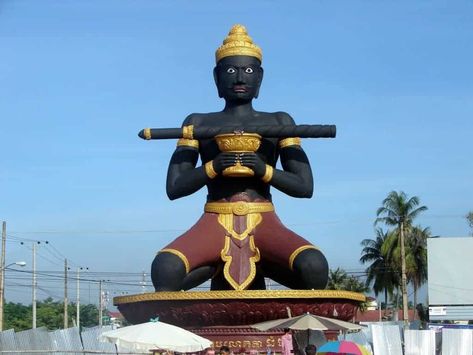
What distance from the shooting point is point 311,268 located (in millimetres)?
13547

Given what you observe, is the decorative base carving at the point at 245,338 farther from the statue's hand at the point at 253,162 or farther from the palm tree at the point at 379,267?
the palm tree at the point at 379,267

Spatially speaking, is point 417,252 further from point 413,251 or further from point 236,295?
point 236,295

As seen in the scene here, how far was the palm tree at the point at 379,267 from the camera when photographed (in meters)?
48.2

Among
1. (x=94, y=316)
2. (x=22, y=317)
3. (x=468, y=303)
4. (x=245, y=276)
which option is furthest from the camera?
(x=94, y=316)

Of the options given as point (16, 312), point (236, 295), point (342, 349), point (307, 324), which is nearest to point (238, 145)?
point (236, 295)

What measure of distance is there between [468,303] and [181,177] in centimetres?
2336

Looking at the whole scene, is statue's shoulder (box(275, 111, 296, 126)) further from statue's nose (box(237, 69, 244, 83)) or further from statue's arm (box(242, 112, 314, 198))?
statue's nose (box(237, 69, 244, 83))

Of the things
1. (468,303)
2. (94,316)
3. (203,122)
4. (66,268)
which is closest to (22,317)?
(94,316)

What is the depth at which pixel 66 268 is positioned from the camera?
163ft

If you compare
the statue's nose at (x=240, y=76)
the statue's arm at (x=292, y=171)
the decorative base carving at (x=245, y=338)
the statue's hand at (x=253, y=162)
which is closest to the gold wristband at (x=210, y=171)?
the statue's hand at (x=253, y=162)

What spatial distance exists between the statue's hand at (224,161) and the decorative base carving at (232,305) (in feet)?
5.71

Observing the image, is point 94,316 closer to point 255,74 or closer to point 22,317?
point 22,317

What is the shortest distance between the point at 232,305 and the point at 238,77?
3.33 m

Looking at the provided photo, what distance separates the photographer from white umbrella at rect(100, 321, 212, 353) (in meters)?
11.1
